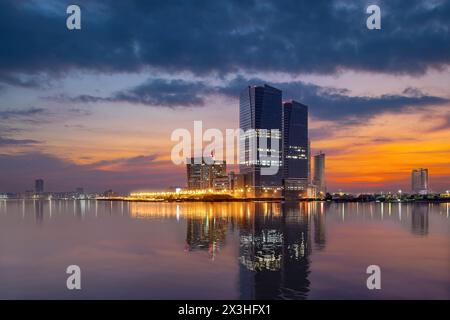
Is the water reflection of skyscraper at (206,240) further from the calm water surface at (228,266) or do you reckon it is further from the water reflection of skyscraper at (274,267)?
the water reflection of skyscraper at (274,267)

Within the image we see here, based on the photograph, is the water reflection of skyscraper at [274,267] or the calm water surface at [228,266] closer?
the water reflection of skyscraper at [274,267]

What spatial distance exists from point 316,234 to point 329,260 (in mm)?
21834

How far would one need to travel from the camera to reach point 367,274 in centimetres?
3123

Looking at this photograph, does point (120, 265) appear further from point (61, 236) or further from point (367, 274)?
point (61, 236)

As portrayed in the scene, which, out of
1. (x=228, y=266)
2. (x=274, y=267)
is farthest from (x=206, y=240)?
(x=274, y=267)

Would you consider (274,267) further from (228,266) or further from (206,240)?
(206,240)

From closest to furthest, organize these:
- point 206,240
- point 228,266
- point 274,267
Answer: point 274,267 → point 228,266 → point 206,240

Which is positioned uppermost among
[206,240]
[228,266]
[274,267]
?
[274,267]

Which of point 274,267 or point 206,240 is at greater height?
point 274,267

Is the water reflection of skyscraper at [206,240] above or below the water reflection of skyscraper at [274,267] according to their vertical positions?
below

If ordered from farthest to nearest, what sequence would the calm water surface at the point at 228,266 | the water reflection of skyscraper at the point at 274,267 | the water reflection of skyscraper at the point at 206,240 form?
1. the water reflection of skyscraper at the point at 206,240
2. the calm water surface at the point at 228,266
3. the water reflection of skyscraper at the point at 274,267

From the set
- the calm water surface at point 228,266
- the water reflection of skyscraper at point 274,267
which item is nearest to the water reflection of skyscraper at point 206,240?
the calm water surface at point 228,266

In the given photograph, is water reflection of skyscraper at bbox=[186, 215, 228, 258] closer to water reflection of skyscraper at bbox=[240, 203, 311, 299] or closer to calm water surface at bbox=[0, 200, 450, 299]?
calm water surface at bbox=[0, 200, 450, 299]
